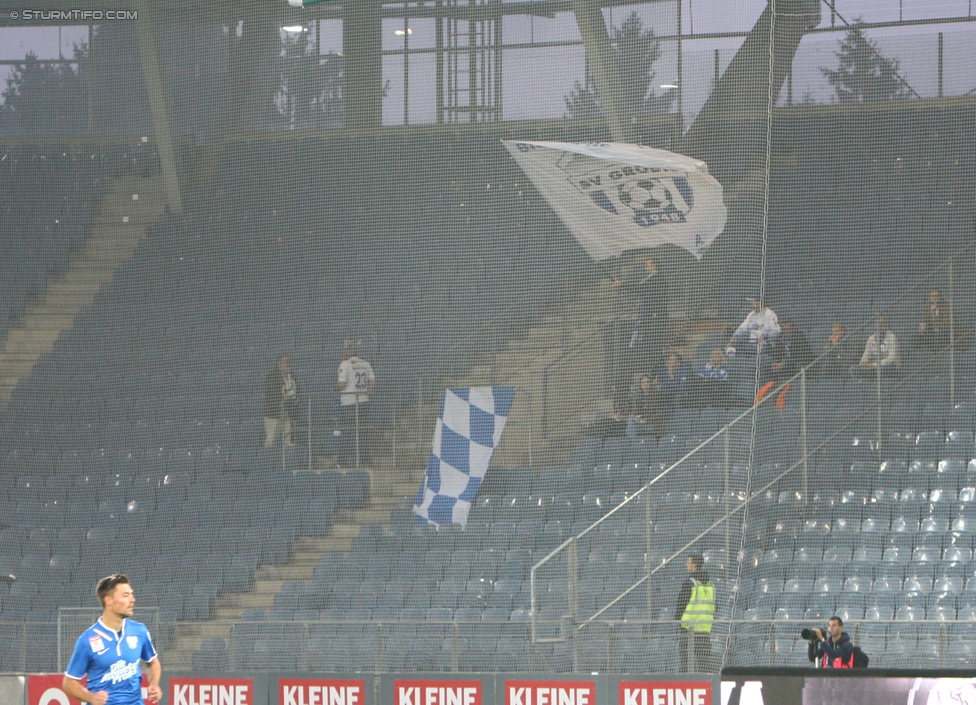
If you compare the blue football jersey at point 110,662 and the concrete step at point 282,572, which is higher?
the blue football jersey at point 110,662

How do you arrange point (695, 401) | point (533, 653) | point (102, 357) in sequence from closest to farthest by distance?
point (533, 653), point (695, 401), point (102, 357)

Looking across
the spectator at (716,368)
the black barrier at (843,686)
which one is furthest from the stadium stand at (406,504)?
the black barrier at (843,686)

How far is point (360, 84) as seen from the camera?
10.7 meters

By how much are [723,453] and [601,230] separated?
68.7 inches

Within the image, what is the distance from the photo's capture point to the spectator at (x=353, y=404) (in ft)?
34.0

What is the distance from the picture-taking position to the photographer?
8664 millimetres

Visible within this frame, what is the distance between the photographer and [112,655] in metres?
5.70

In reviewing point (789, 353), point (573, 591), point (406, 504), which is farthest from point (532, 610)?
point (789, 353)

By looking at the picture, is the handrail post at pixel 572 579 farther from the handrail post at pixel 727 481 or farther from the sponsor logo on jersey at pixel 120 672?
the sponsor logo on jersey at pixel 120 672

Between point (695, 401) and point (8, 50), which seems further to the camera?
point (8, 50)

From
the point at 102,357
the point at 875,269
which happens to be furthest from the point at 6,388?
the point at 875,269

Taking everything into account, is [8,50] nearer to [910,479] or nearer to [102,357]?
[102,357]

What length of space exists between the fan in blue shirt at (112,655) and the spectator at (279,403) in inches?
183

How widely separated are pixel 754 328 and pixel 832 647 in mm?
2362
